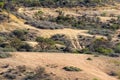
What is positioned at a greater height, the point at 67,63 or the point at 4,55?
the point at 4,55

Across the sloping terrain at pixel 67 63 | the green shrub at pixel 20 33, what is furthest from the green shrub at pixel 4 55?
the green shrub at pixel 20 33

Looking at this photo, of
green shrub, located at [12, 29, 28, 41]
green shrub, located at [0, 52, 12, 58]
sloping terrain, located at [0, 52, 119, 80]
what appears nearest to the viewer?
sloping terrain, located at [0, 52, 119, 80]

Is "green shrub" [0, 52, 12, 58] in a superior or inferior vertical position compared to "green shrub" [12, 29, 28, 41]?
superior

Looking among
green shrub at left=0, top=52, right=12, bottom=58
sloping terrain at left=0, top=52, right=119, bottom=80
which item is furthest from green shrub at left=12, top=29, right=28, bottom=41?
green shrub at left=0, top=52, right=12, bottom=58

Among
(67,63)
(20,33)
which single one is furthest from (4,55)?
(20,33)

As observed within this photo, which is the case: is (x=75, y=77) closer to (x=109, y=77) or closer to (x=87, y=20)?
(x=109, y=77)

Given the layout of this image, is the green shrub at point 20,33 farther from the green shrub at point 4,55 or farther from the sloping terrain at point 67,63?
the green shrub at point 4,55

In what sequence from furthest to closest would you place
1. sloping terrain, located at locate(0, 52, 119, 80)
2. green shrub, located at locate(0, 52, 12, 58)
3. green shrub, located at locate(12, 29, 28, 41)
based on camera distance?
green shrub, located at locate(12, 29, 28, 41) → green shrub, located at locate(0, 52, 12, 58) → sloping terrain, located at locate(0, 52, 119, 80)

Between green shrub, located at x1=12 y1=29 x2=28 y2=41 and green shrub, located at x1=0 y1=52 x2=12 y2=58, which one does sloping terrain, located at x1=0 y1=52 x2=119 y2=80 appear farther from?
green shrub, located at x1=12 y1=29 x2=28 y2=41

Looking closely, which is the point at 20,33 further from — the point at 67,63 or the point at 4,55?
the point at 67,63
